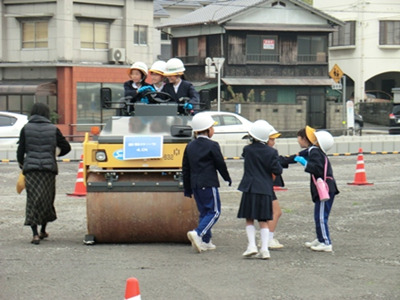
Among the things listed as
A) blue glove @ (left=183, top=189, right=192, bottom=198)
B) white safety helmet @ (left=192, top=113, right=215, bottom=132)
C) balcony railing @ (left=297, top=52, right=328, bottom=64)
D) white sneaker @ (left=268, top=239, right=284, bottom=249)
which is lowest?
white sneaker @ (left=268, top=239, right=284, bottom=249)

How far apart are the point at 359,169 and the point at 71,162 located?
351 inches

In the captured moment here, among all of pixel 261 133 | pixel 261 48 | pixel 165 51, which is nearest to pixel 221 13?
pixel 261 48

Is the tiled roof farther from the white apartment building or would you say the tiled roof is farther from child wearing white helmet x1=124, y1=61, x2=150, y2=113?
child wearing white helmet x1=124, y1=61, x2=150, y2=113

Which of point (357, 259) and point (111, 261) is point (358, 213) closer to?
point (357, 259)

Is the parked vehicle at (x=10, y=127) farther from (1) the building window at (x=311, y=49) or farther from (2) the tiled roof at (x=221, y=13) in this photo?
(1) the building window at (x=311, y=49)

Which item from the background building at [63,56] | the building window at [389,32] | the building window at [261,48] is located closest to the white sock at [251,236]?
the background building at [63,56]

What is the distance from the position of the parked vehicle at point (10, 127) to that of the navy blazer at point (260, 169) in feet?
53.0

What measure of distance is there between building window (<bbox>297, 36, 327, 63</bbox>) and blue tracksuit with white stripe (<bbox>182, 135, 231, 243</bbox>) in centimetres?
3768

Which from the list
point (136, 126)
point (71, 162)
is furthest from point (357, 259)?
point (71, 162)

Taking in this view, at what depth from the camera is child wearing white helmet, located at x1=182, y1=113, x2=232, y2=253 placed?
917 cm

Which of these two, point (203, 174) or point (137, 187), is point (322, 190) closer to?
point (203, 174)

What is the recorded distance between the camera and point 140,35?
40750mm

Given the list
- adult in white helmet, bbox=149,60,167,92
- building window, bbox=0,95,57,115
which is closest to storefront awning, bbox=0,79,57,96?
building window, bbox=0,95,57,115

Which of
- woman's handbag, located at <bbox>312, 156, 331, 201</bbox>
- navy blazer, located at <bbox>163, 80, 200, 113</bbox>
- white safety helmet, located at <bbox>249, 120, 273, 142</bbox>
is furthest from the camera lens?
navy blazer, located at <bbox>163, 80, 200, 113</bbox>
